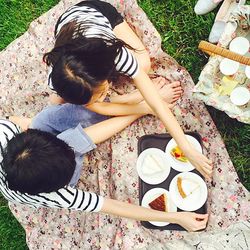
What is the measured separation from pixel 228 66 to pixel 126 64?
46 cm

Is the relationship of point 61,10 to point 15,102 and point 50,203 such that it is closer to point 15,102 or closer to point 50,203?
point 15,102

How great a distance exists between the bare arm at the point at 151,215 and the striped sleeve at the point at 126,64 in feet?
1.70

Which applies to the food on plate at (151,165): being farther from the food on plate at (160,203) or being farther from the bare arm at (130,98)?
the bare arm at (130,98)

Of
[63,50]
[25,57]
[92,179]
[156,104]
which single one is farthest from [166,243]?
[25,57]

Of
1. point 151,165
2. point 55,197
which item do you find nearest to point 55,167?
point 55,197

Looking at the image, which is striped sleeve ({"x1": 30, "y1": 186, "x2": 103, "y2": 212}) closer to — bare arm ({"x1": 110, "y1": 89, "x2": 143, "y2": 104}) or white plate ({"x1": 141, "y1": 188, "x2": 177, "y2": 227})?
white plate ({"x1": 141, "y1": 188, "x2": 177, "y2": 227})

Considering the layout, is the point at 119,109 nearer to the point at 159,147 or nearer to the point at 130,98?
the point at 130,98

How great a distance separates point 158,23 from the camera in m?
2.59

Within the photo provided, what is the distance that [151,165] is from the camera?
2.33 m

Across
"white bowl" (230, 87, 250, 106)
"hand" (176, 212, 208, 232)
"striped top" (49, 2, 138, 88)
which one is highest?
"striped top" (49, 2, 138, 88)

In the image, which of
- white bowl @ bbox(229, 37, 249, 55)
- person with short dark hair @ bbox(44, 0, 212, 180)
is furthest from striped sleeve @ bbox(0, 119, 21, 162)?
white bowl @ bbox(229, 37, 249, 55)

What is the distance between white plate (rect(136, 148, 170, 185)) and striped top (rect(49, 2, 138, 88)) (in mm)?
380

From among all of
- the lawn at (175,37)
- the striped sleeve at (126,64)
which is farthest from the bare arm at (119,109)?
the lawn at (175,37)

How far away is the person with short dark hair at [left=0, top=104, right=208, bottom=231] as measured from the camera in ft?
5.89
